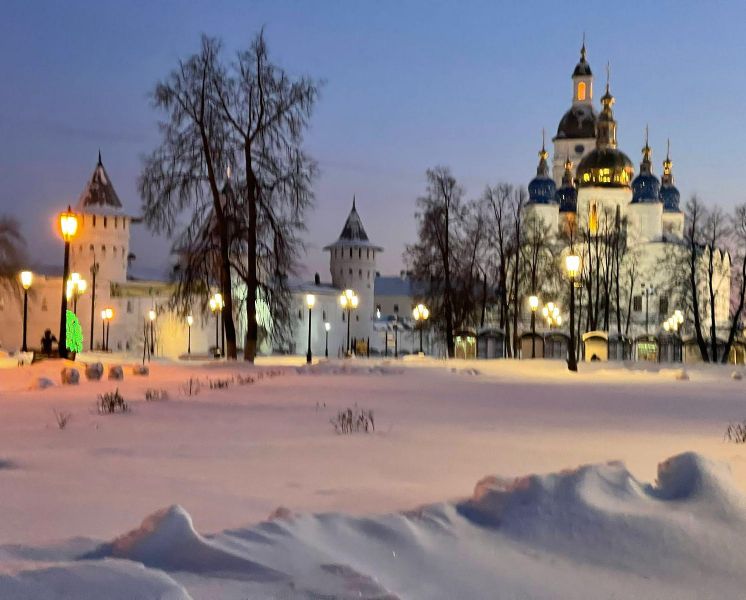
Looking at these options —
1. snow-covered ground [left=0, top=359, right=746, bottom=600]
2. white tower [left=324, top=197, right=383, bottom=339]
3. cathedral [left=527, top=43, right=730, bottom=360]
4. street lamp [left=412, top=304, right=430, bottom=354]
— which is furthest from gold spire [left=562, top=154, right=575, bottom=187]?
snow-covered ground [left=0, top=359, right=746, bottom=600]

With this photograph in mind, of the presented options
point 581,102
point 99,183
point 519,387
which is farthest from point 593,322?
point 581,102

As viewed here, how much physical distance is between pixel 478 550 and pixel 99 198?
68.5m

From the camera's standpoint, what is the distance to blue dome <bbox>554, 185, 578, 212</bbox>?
3297 inches

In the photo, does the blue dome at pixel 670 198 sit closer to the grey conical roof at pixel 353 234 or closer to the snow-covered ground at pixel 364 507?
the grey conical roof at pixel 353 234

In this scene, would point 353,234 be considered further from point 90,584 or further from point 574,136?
point 90,584

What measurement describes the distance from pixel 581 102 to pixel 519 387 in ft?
283

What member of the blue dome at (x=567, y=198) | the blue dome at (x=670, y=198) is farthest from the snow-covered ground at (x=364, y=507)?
the blue dome at (x=670, y=198)

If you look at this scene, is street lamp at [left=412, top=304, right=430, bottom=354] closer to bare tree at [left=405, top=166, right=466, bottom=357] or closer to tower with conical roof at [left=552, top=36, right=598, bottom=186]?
bare tree at [left=405, top=166, right=466, bottom=357]

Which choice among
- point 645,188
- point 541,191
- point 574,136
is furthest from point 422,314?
point 574,136

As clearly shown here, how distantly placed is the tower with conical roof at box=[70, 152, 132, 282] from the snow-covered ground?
192ft

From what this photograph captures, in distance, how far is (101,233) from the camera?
67.4 meters

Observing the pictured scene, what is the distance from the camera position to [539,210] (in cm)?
8131

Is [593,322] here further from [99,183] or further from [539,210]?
[99,183]

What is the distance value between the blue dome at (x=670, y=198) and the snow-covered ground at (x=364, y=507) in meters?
82.1
